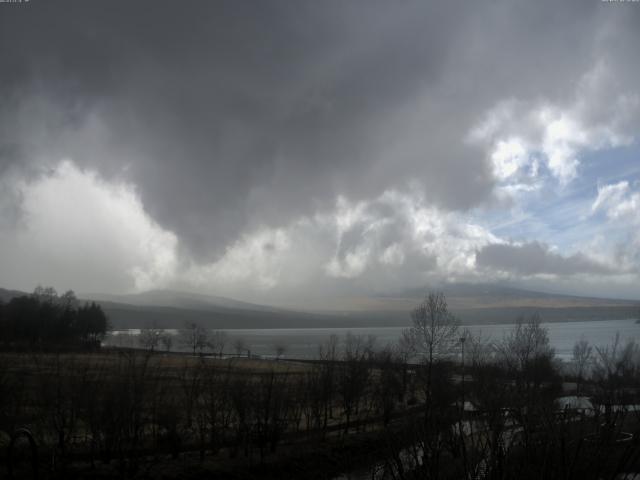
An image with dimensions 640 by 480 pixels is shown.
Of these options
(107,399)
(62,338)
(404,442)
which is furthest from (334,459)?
(62,338)

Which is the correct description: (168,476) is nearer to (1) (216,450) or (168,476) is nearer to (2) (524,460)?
(1) (216,450)

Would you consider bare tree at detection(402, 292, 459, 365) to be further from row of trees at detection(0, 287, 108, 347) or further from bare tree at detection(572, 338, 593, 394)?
row of trees at detection(0, 287, 108, 347)

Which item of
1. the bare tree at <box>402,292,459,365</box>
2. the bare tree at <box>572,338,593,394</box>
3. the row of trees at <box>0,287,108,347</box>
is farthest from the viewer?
the row of trees at <box>0,287,108,347</box>

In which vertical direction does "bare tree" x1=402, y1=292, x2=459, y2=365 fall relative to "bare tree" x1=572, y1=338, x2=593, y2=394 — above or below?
above

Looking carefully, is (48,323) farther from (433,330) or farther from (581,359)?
(581,359)

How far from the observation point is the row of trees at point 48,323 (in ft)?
405

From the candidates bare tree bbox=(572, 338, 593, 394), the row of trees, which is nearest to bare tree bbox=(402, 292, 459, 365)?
bare tree bbox=(572, 338, 593, 394)

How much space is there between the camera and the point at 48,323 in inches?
5404

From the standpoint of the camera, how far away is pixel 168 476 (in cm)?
3025

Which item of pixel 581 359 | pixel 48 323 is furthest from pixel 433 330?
pixel 48 323

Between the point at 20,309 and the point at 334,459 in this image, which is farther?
the point at 20,309

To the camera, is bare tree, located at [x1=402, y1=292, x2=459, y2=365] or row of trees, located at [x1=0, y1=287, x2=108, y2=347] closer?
bare tree, located at [x1=402, y1=292, x2=459, y2=365]

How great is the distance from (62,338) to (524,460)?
147 m

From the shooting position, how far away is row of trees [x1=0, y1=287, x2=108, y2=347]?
123 meters
